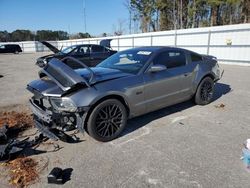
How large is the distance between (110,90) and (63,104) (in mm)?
799

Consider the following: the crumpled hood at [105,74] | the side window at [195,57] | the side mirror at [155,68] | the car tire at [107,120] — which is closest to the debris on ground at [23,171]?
the car tire at [107,120]

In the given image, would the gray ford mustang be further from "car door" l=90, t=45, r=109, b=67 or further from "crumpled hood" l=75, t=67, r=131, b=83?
"car door" l=90, t=45, r=109, b=67

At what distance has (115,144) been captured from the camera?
3.89m

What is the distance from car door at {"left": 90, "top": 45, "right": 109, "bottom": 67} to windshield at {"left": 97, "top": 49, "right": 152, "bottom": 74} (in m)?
7.51

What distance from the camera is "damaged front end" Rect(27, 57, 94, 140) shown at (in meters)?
3.60

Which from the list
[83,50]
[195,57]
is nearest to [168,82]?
[195,57]

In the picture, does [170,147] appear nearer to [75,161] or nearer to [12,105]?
[75,161]

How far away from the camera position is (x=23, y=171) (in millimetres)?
3143

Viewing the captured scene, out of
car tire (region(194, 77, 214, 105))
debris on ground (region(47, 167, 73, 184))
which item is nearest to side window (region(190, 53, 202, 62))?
car tire (region(194, 77, 214, 105))

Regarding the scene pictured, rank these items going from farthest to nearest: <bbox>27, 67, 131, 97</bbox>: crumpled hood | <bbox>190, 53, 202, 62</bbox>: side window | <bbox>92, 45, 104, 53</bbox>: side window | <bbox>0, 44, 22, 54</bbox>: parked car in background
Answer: <bbox>0, 44, 22, 54</bbox>: parked car in background
<bbox>92, 45, 104, 53</bbox>: side window
<bbox>190, 53, 202, 62</bbox>: side window
<bbox>27, 67, 131, 97</bbox>: crumpled hood

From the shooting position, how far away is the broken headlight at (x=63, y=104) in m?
3.56

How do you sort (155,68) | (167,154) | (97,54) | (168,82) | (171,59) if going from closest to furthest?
(167,154), (155,68), (168,82), (171,59), (97,54)

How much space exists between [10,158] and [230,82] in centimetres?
814

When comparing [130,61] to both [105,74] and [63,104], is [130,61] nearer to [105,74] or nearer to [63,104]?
[105,74]
